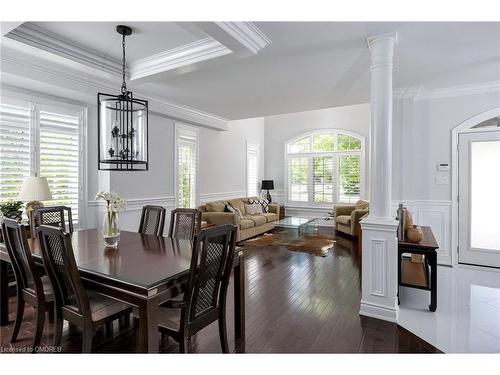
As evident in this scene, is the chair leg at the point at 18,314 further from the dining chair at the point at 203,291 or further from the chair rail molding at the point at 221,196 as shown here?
the chair rail molding at the point at 221,196

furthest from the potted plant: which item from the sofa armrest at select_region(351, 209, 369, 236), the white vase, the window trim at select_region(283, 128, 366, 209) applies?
the window trim at select_region(283, 128, 366, 209)

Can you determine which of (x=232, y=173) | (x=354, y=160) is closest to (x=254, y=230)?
(x=232, y=173)

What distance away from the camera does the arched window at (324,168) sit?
7816mm

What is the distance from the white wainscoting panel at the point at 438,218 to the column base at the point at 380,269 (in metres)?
2.04

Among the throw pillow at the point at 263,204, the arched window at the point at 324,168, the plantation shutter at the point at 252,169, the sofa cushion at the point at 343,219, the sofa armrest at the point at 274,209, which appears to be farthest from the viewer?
the plantation shutter at the point at 252,169

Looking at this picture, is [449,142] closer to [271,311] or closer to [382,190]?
[382,190]

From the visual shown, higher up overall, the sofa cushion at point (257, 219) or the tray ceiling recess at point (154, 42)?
the tray ceiling recess at point (154, 42)

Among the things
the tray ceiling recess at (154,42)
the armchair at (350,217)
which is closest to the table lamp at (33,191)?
the tray ceiling recess at (154,42)

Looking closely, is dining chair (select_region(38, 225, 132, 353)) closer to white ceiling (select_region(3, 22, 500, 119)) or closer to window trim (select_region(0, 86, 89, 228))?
white ceiling (select_region(3, 22, 500, 119))

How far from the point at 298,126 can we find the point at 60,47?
257 inches

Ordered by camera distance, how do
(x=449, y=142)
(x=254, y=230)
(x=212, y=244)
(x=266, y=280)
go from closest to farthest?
(x=212, y=244) < (x=266, y=280) < (x=449, y=142) < (x=254, y=230)

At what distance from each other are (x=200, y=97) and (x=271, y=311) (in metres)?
3.45

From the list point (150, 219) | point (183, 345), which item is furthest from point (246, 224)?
point (183, 345)
